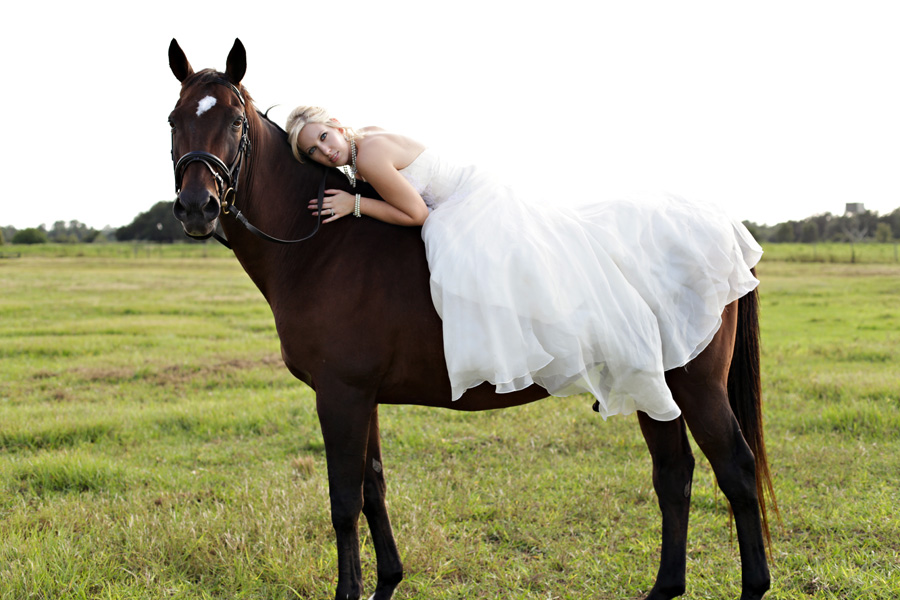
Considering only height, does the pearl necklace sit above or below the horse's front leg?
above

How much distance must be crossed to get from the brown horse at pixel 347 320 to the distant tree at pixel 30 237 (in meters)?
90.9

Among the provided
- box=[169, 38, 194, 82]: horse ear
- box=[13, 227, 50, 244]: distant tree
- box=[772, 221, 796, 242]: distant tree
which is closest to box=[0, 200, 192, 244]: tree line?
box=[13, 227, 50, 244]: distant tree

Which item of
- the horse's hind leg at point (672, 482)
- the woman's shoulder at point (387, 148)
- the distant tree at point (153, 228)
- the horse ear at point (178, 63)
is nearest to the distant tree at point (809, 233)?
the horse's hind leg at point (672, 482)

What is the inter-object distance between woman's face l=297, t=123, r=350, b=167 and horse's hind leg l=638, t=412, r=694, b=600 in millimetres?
2210

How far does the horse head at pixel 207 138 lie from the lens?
2.60m

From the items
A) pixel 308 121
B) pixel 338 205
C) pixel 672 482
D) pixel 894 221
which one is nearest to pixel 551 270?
pixel 338 205

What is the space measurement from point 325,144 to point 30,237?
303 feet

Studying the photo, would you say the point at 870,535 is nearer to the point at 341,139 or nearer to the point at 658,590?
the point at 658,590

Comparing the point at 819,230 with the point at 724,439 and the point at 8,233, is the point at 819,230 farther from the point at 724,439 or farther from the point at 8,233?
the point at 8,233

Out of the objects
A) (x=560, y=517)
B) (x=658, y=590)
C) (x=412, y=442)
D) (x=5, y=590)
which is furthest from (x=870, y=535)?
(x=5, y=590)

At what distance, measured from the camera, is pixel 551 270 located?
2750mm

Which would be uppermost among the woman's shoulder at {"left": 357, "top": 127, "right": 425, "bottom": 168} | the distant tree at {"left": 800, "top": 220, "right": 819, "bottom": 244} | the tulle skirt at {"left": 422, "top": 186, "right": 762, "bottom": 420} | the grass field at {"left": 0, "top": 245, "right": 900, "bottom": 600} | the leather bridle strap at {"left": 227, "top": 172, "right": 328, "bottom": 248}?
the distant tree at {"left": 800, "top": 220, "right": 819, "bottom": 244}

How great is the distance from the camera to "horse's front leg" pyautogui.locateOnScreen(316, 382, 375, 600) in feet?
9.45

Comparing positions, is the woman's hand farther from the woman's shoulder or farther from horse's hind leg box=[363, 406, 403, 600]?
horse's hind leg box=[363, 406, 403, 600]
